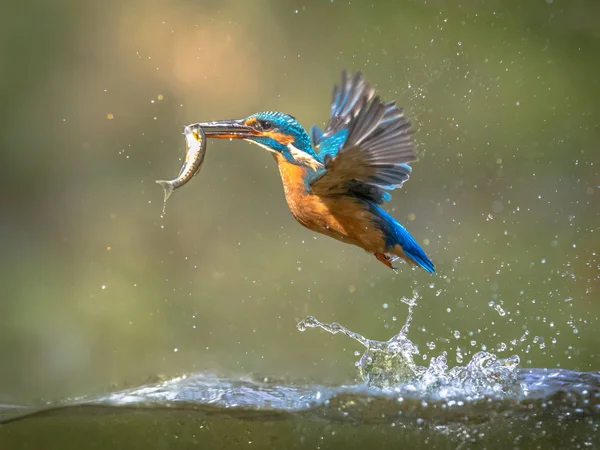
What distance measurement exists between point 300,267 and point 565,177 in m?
1.66

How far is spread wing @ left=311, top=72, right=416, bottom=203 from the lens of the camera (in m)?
2.26

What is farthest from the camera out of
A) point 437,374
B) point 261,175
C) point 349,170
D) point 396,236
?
point 261,175

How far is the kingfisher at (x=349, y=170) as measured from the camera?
2.31 metres

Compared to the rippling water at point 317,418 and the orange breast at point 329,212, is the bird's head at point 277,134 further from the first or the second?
the rippling water at point 317,418

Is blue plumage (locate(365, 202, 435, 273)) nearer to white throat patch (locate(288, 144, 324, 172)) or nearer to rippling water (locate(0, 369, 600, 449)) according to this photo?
white throat patch (locate(288, 144, 324, 172))

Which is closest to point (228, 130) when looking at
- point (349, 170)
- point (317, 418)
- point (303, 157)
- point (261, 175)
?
point (303, 157)

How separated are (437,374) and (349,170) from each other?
2.41 ft

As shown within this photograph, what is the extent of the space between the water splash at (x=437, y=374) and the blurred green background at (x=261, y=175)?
1.84m

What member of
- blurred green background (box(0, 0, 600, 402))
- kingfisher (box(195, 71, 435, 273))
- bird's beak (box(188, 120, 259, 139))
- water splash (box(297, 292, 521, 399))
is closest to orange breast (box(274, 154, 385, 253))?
kingfisher (box(195, 71, 435, 273))

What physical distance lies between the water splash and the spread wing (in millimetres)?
534

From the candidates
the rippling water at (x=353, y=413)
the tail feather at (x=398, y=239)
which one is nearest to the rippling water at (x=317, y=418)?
the rippling water at (x=353, y=413)

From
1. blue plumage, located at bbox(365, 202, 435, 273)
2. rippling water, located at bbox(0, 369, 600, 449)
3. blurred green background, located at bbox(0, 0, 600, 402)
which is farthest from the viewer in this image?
blurred green background, located at bbox(0, 0, 600, 402)

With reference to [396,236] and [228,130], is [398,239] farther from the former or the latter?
[228,130]

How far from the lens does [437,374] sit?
2680mm
